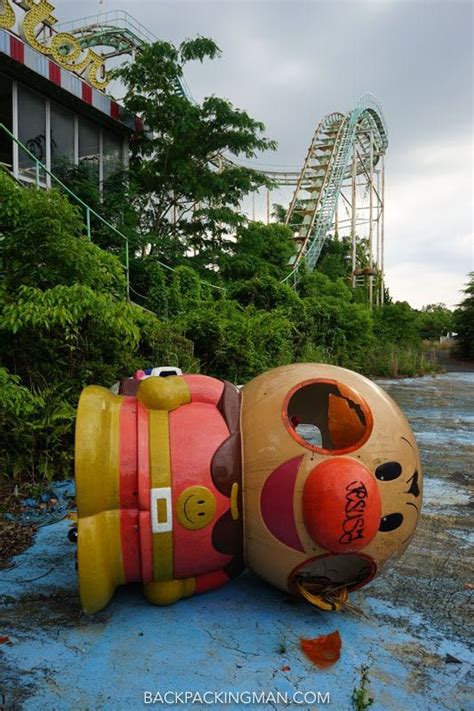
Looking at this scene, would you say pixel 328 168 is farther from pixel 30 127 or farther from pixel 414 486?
pixel 414 486

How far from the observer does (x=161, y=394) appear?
2611mm

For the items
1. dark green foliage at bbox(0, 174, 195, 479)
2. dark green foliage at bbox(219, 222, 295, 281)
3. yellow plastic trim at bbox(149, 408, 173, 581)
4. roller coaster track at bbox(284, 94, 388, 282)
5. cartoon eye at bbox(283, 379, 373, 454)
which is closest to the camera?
yellow plastic trim at bbox(149, 408, 173, 581)

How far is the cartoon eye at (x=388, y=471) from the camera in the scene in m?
2.45

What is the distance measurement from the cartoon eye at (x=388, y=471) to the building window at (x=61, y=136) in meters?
12.4

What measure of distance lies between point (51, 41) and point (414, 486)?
44.1 ft

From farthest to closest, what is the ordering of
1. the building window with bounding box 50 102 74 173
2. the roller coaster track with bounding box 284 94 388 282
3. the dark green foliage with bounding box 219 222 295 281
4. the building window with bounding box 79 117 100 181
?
1. the roller coaster track with bounding box 284 94 388 282
2. the dark green foliage with bounding box 219 222 295 281
3. the building window with bounding box 79 117 100 181
4. the building window with bounding box 50 102 74 173

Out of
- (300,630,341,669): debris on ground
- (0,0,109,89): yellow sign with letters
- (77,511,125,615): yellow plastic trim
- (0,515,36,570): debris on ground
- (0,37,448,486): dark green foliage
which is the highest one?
(0,0,109,89): yellow sign with letters

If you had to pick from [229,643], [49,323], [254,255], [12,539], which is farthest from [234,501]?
[254,255]

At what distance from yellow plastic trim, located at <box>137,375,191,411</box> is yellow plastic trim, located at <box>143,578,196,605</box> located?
0.86 m

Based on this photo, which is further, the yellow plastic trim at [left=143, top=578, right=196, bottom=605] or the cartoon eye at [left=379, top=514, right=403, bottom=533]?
the yellow plastic trim at [left=143, top=578, right=196, bottom=605]

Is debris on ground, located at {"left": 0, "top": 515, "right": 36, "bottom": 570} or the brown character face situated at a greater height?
the brown character face

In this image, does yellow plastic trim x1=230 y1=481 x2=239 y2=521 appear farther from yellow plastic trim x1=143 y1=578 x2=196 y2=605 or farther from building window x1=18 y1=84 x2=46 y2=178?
building window x1=18 y1=84 x2=46 y2=178

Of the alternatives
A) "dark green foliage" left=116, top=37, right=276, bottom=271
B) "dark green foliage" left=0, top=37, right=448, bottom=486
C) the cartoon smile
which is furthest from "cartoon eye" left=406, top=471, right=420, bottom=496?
"dark green foliage" left=116, top=37, right=276, bottom=271

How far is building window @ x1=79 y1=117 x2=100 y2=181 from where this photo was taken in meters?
13.9
